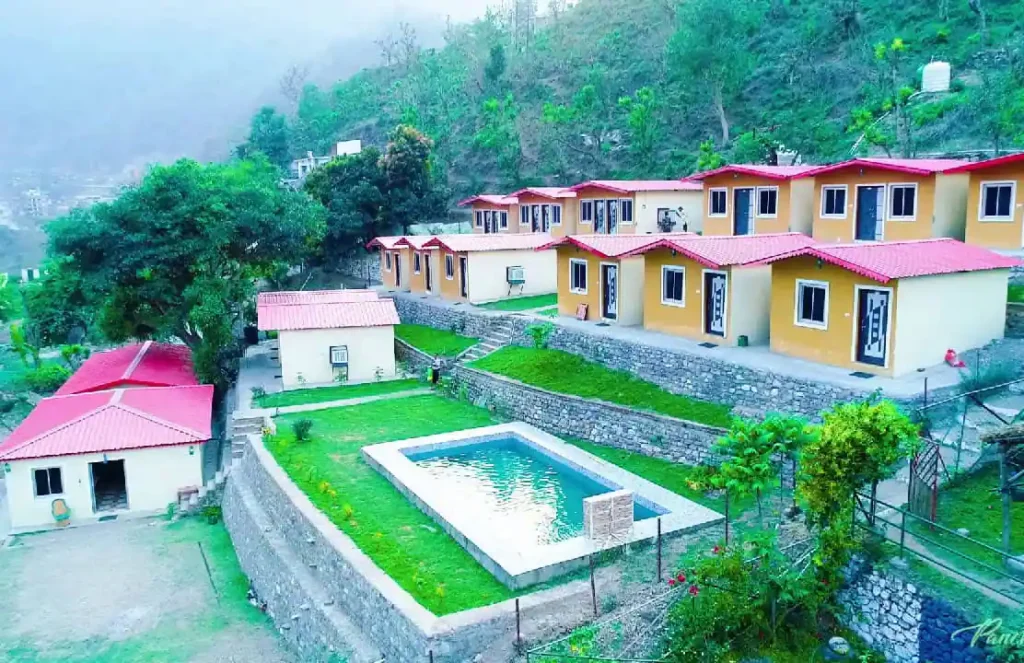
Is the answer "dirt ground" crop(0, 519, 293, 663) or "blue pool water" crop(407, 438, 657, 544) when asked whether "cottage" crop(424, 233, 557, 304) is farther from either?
"dirt ground" crop(0, 519, 293, 663)

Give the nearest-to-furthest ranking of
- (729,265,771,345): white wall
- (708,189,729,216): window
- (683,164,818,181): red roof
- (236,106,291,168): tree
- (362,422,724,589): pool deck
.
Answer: (362,422,724,589): pool deck < (729,265,771,345): white wall < (683,164,818,181): red roof < (708,189,729,216): window < (236,106,291,168): tree

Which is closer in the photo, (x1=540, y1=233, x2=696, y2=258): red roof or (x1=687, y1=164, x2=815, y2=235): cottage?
(x1=540, y1=233, x2=696, y2=258): red roof

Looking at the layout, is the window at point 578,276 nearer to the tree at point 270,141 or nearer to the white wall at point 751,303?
the white wall at point 751,303

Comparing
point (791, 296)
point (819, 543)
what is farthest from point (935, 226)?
point (819, 543)

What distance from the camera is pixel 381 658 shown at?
38.2ft

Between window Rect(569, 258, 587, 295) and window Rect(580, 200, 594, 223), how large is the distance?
9.58 meters

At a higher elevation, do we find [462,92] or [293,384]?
[462,92]

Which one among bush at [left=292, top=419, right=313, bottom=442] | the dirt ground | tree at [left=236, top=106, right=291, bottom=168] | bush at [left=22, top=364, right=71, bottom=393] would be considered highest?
tree at [left=236, top=106, right=291, bottom=168]

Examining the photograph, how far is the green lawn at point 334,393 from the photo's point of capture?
24.2 metres

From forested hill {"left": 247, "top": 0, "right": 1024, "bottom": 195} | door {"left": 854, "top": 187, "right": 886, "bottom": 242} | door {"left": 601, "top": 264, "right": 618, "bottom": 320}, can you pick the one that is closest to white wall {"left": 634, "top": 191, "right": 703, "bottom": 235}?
forested hill {"left": 247, "top": 0, "right": 1024, "bottom": 195}

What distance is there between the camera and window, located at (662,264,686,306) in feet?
68.0

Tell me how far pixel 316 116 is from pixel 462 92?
29.2 m

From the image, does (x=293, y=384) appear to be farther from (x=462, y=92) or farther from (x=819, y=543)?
(x=462, y=92)

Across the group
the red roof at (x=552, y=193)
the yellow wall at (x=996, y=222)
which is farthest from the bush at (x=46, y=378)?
the yellow wall at (x=996, y=222)
